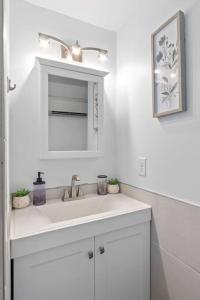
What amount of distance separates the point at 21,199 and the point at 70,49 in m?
1.13

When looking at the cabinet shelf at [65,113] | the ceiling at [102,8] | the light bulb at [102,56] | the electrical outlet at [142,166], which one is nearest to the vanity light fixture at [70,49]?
the light bulb at [102,56]

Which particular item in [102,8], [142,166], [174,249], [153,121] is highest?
[102,8]

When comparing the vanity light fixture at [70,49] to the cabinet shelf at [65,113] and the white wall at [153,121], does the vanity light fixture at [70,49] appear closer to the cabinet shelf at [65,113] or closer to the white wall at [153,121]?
the white wall at [153,121]

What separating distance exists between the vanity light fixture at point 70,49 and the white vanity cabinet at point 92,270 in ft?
4.12

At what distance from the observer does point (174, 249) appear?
1.08 metres

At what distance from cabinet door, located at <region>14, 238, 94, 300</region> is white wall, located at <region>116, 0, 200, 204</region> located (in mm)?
595

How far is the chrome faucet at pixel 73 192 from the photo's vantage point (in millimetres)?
1339

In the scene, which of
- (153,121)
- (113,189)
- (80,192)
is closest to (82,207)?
(80,192)

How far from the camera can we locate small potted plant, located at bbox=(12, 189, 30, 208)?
1179mm

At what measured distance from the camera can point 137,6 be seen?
132cm

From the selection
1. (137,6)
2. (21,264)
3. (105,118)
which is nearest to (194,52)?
(137,6)

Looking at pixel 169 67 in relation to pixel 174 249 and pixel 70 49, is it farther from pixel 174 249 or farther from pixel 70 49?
pixel 174 249

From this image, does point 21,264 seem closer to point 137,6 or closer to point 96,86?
point 96,86

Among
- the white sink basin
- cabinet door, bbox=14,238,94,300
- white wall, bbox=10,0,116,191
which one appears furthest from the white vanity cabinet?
white wall, bbox=10,0,116,191
